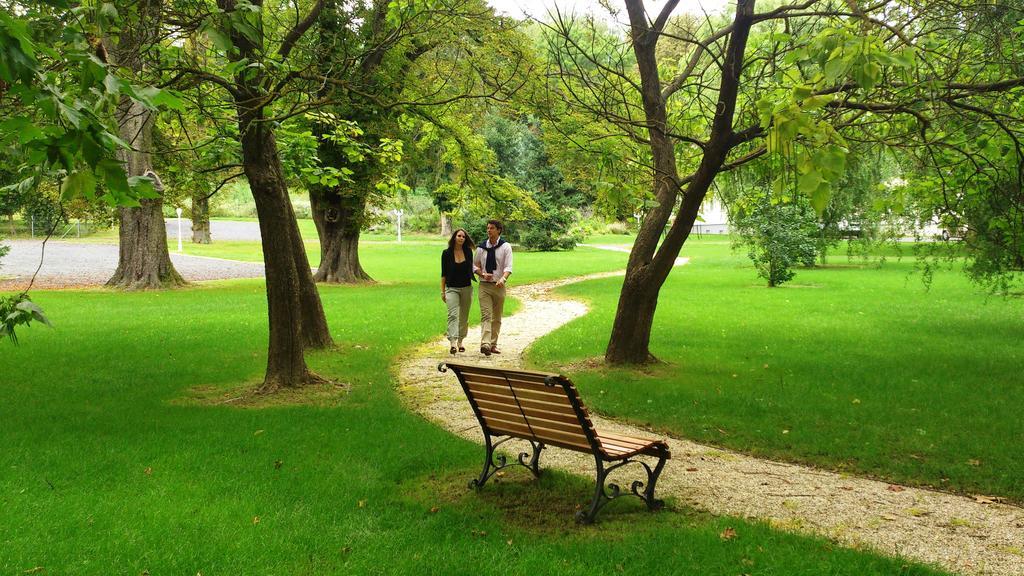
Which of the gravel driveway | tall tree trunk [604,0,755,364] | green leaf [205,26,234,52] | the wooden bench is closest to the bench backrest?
the wooden bench

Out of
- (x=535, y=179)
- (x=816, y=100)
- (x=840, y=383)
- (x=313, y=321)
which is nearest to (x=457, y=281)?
(x=313, y=321)

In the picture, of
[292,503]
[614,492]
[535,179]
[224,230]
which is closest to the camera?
[614,492]

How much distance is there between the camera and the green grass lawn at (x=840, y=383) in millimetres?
6812

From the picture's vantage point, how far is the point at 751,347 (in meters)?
13.0

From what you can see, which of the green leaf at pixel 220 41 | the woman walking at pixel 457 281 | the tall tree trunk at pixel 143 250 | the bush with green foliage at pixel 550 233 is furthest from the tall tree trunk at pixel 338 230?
the bush with green foliage at pixel 550 233

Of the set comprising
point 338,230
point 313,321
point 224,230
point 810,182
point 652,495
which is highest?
point 810,182

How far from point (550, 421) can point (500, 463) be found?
125 cm

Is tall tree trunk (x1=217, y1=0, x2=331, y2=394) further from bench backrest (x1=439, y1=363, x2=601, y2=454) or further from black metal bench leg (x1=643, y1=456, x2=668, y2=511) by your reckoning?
black metal bench leg (x1=643, y1=456, x2=668, y2=511)

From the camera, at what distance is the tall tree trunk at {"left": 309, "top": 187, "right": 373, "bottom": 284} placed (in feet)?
80.8

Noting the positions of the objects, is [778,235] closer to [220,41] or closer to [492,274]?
[492,274]

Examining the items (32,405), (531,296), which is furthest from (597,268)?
(32,405)

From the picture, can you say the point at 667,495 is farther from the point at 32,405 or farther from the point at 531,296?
the point at 531,296

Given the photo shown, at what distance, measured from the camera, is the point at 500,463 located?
6066 mm

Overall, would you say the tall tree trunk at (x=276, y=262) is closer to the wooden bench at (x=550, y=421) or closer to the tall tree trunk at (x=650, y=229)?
the wooden bench at (x=550, y=421)
